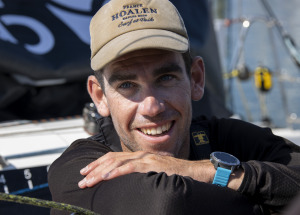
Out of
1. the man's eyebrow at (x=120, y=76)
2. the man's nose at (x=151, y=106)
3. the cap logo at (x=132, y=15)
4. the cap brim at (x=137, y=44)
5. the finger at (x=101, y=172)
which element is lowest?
the finger at (x=101, y=172)

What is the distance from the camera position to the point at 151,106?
151 cm

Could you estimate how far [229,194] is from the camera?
133cm

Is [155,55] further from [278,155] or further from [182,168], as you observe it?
[278,155]

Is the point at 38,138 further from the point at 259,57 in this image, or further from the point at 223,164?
the point at 259,57

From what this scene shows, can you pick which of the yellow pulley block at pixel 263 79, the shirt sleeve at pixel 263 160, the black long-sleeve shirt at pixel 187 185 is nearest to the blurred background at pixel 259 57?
the yellow pulley block at pixel 263 79

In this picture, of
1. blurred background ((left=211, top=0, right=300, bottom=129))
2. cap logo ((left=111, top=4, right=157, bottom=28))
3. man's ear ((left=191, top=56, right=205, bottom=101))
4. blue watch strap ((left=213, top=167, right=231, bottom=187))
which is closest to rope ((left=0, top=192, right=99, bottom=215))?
blue watch strap ((left=213, top=167, right=231, bottom=187))

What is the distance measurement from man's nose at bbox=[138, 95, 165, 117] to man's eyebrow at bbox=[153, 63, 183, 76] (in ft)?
0.28

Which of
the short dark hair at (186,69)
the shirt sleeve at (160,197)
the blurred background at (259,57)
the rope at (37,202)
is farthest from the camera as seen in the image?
the blurred background at (259,57)

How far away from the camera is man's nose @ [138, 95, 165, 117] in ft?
4.96

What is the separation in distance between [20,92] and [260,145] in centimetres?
170

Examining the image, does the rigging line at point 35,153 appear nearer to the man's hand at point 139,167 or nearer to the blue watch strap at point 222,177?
the man's hand at point 139,167

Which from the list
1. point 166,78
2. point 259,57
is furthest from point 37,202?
point 259,57

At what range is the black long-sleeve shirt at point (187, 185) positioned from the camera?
1.26 meters

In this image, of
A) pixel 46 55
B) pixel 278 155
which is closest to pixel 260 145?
pixel 278 155
